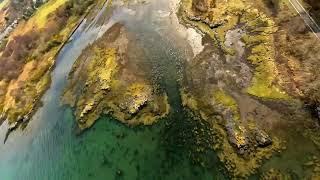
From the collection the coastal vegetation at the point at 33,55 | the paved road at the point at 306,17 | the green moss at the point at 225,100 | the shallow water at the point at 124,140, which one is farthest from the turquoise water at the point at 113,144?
the paved road at the point at 306,17

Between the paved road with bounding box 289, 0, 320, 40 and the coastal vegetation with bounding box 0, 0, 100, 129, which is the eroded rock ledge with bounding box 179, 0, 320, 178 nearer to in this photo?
the paved road with bounding box 289, 0, 320, 40

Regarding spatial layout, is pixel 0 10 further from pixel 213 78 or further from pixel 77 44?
pixel 213 78

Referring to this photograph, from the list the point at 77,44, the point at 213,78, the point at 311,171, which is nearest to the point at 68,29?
the point at 77,44

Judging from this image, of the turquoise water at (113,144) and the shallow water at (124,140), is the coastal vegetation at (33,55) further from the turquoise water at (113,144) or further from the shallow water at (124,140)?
the turquoise water at (113,144)

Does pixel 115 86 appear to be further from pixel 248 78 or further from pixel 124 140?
pixel 248 78

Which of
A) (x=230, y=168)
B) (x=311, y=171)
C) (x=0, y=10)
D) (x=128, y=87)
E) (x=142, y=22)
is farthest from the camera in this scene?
(x=0, y=10)

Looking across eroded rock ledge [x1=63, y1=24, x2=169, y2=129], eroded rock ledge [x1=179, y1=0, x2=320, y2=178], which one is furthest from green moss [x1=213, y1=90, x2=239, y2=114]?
eroded rock ledge [x1=63, y1=24, x2=169, y2=129]
